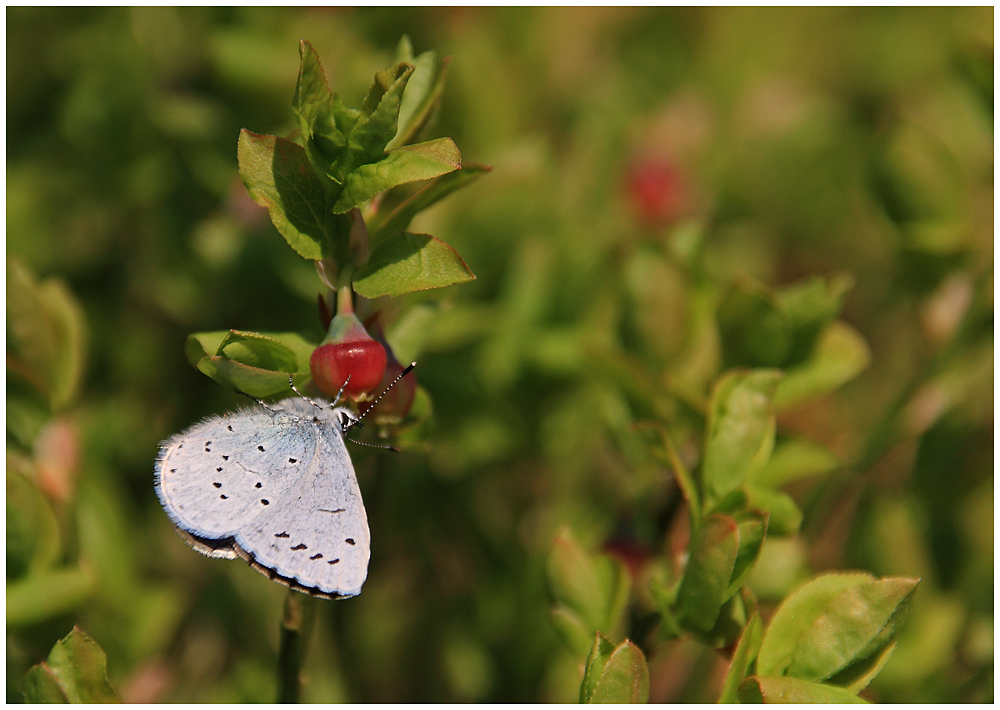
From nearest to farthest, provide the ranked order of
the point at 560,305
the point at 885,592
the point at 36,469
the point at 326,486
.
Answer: the point at 885,592
the point at 326,486
the point at 36,469
the point at 560,305

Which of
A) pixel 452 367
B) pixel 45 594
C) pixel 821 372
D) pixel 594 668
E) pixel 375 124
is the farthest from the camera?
pixel 452 367

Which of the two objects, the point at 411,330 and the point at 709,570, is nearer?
the point at 709,570

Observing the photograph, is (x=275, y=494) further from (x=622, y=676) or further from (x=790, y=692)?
(x=790, y=692)

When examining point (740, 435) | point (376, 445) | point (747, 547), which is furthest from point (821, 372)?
point (376, 445)

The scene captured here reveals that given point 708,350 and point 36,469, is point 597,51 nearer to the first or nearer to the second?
point 708,350

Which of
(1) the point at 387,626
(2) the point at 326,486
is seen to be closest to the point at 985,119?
(2) the point at 326,486

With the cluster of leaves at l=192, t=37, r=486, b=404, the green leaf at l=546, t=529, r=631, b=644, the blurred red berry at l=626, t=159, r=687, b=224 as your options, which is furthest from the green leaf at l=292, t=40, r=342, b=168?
the blurred red berry at l=626, t=159, r=687, b=224

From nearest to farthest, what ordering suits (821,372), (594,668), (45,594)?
(594,668) < (45,594) < (821,372)
